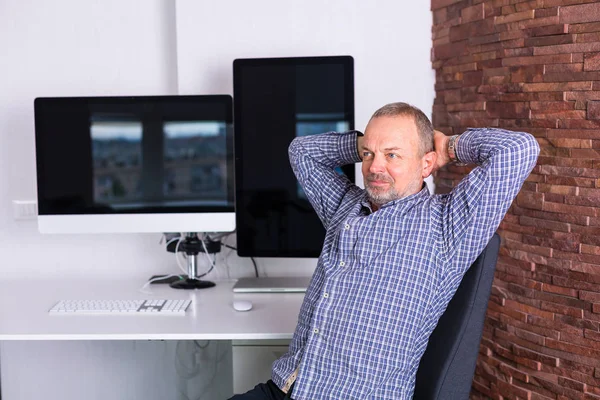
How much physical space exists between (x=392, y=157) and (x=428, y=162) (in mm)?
117

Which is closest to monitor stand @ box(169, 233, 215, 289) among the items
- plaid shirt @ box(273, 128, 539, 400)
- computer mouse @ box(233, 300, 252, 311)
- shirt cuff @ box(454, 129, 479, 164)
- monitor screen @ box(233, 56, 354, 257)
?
monitor screen @ box(233, 56, 354, 257)

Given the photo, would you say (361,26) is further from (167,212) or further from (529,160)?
(529,160)

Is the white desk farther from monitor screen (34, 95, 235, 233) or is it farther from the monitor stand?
monitor screen (34, 95, 235, 233)

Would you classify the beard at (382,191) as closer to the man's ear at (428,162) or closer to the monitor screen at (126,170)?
the man's ear at (428,162)

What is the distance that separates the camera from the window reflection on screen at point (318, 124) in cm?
264

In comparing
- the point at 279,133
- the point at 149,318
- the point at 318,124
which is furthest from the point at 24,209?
the point at 318,124

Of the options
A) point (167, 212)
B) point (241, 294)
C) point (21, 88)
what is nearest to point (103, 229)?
point (167, 212)

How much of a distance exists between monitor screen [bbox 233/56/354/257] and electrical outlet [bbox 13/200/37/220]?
951mm

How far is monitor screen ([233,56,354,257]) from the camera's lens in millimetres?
2632

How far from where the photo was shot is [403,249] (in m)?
1.91

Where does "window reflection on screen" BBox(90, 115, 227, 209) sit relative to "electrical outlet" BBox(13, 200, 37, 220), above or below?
above

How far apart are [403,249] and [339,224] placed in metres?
0.24

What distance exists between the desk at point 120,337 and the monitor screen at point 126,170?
27 centimetres

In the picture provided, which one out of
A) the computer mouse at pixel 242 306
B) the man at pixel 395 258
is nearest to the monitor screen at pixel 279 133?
the computer mouse at pixel 242 306
